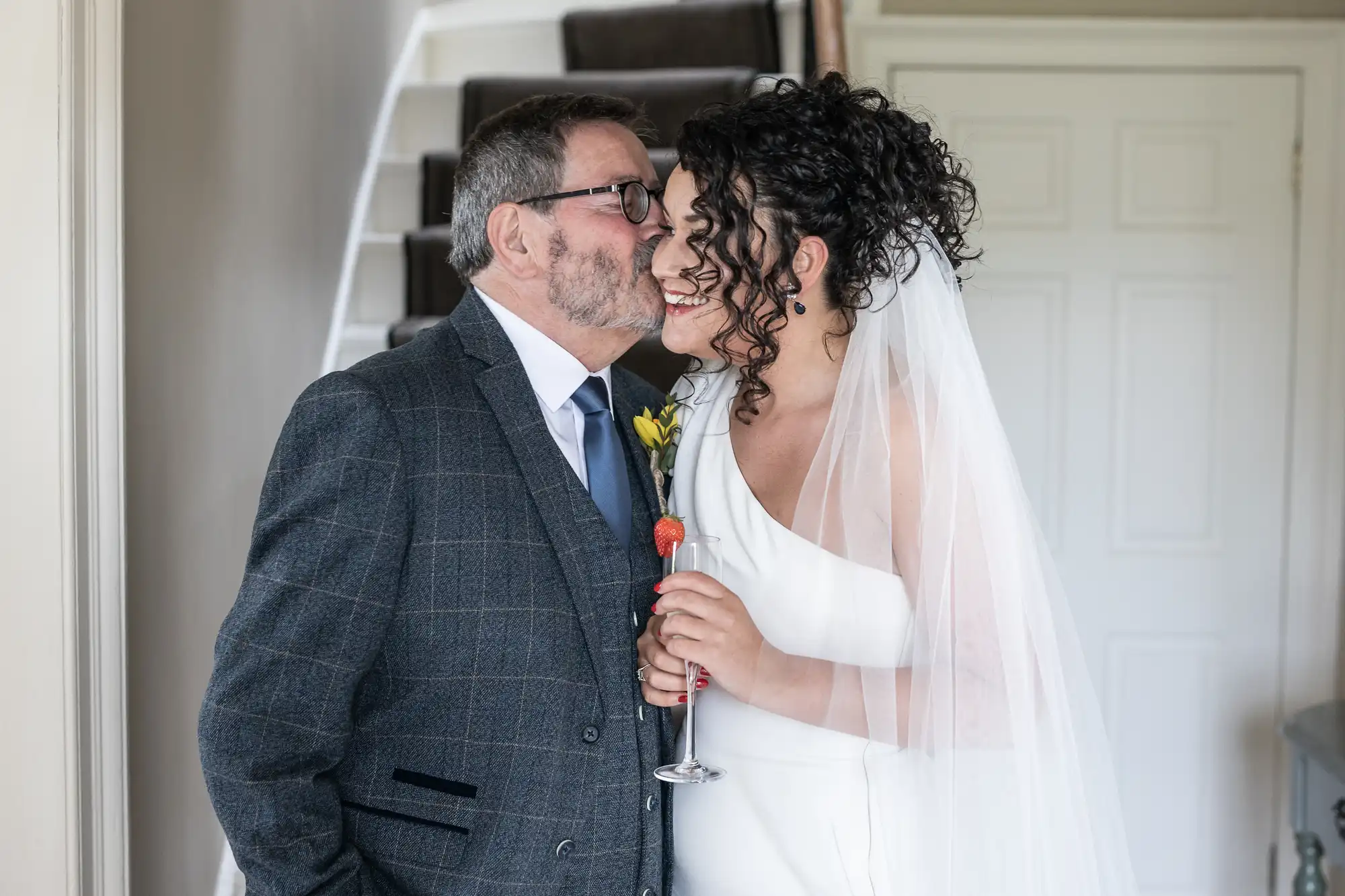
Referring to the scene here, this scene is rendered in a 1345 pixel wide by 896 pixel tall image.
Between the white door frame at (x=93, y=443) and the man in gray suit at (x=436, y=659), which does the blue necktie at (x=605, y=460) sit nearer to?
the man in gray suit at (x=436, y=659)

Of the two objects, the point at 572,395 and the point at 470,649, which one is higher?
the point at 572,395

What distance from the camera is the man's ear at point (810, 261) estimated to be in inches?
62.7

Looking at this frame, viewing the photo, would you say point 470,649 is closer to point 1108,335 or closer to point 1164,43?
point 1108,335

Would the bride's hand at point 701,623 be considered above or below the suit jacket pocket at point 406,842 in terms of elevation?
above

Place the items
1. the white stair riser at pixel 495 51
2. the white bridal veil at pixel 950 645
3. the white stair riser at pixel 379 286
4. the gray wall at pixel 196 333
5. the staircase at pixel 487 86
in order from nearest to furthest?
the white bridal veil at pixel 950 645
the gray wall at pixel 196 333
the staircase at pixel 487 86
the white stair riser at pixel 379 286
the white stair riser at pixel 495 51

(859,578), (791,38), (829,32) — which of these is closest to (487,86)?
(791,38)

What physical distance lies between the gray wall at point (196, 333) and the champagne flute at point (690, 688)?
1.00 m

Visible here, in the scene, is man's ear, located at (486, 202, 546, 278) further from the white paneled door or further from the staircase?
the white paneled door

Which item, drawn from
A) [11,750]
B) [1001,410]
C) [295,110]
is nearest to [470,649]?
[11,750]

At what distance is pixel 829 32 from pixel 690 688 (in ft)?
6.27

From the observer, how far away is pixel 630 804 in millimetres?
1525

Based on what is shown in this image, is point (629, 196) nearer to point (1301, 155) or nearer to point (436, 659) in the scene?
point (436, 659)

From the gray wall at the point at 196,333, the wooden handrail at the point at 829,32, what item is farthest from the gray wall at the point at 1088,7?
the gray wall at the point at 196,333

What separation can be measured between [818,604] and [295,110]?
2.18 metres
